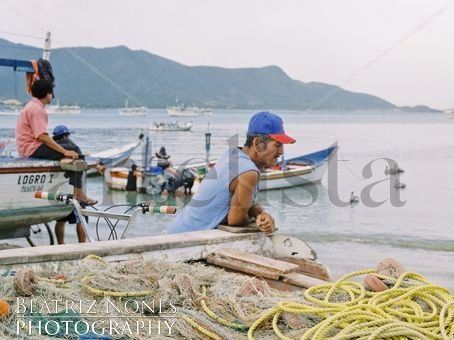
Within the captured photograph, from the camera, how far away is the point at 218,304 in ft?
11.3

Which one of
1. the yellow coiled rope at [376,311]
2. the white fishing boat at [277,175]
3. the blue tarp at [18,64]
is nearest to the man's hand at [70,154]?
the blue tarp at [18,64]

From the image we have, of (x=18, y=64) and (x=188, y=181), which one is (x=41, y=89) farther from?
(x=188, y=181)

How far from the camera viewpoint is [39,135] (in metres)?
7.83

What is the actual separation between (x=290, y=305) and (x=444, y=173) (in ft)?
106

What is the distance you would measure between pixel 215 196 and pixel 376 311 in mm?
2252

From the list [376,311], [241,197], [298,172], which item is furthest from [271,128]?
[298,172]

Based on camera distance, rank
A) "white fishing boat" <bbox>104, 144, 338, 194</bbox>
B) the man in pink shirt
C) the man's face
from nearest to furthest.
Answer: the man's face → the man in pink shirt → "white fishing boat" <bbox>104, 144, 338, 194</bbox>

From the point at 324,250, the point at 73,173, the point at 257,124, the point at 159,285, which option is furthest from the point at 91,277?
the point at 324,250

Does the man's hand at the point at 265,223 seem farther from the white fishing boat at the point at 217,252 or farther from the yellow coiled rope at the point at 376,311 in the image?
the yellow coiled rope at the point at 376,311

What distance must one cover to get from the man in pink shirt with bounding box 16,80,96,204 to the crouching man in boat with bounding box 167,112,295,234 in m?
2.84

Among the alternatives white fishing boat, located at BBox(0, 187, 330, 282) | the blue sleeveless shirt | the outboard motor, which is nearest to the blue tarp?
the blue sleeveless shirt

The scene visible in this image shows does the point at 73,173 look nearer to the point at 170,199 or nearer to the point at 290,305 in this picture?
the point at 290,305

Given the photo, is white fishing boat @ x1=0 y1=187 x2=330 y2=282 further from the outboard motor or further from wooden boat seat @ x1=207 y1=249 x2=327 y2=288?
the outboard motor

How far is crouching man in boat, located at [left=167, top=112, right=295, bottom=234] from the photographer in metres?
4.92
